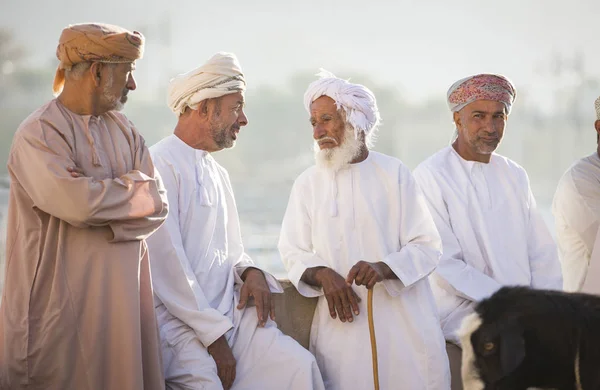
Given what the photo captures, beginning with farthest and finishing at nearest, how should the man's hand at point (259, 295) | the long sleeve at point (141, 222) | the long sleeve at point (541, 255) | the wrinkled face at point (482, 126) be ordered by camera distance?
1. the wrinkled face at point (482, 126)
2. the long sleeve at point (541, 255)
3. the man's hand at point (259, 295)
4. the long sleeve at point (141, 222)

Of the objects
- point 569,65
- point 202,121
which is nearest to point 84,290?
point 202,121

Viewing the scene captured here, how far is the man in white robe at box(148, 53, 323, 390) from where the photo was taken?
461 cm

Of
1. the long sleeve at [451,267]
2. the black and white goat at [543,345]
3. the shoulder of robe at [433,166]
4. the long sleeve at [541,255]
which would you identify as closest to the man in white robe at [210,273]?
the long sleeve at [451,267]

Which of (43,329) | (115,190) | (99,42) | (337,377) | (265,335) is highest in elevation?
(99,42)

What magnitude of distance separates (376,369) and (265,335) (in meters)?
0.70

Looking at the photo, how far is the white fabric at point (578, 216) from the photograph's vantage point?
249 inches

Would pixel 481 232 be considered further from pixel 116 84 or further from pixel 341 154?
pixel 116 84

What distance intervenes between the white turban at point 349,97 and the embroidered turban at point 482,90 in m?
1.05

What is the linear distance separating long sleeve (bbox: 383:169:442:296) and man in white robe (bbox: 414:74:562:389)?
53 centimetres

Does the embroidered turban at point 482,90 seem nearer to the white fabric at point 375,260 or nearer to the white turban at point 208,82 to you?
the white fabric at point 375,260

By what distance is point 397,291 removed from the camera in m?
5.20

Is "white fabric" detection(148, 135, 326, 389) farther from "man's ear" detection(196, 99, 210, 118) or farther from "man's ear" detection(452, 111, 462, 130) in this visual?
"man's ear" detection(452, 111, 462, 130)

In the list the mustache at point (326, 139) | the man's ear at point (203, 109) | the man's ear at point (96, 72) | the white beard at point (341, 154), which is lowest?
the white beard at point (341, 154)

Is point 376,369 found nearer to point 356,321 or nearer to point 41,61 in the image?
point 356,321
